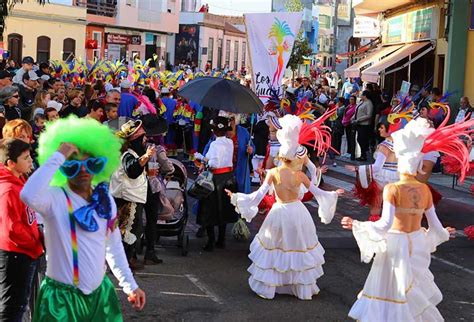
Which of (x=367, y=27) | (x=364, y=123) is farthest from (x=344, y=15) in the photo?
(x=364, y=123)

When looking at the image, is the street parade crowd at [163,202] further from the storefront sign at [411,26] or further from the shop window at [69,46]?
the shop window at [69,46]

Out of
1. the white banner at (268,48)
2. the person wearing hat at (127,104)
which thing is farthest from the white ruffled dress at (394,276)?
the white banner at (268,48)

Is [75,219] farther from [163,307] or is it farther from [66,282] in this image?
[163,307]

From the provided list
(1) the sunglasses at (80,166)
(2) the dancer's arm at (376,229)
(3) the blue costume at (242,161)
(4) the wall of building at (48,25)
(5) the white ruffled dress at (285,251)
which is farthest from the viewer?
(4) the wall of building at (48,25)

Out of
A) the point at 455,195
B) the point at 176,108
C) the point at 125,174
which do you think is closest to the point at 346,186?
the point at 455,195

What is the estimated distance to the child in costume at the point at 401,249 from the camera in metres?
6.27

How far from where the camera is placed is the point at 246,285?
8062 mm

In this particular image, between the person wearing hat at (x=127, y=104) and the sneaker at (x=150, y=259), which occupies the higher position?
the person wearing hat at (x=127, y=104)

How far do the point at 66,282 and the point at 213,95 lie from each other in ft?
18.2

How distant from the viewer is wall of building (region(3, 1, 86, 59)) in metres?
39.6

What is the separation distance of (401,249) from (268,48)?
9567 millimetres

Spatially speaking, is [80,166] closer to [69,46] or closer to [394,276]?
[394,276]

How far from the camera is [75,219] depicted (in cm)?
443

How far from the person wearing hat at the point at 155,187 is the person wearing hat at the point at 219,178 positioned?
0.56 m
